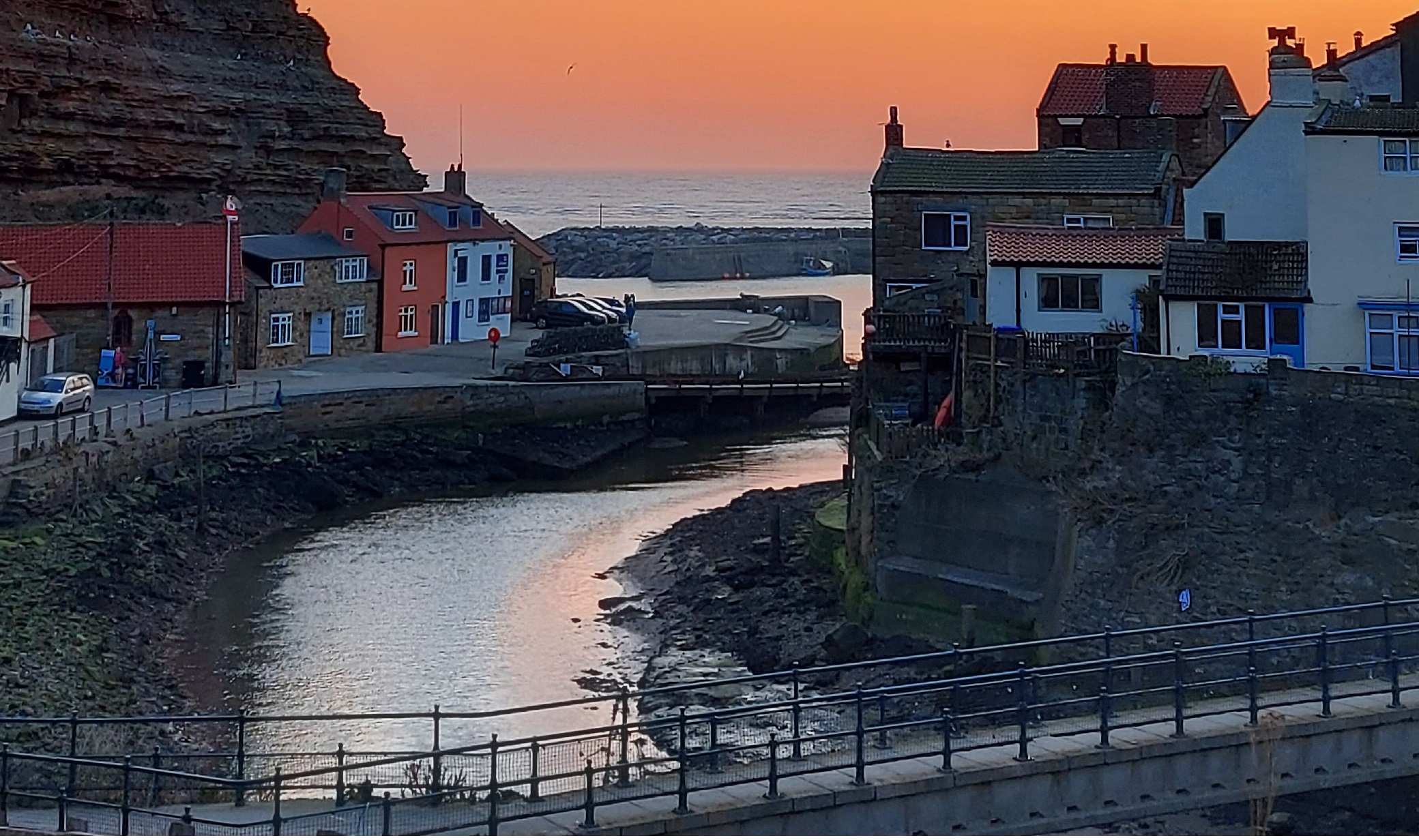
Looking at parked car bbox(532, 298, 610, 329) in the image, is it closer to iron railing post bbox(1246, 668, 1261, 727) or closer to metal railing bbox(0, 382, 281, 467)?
metal railing bbox(0, 382, 281, 467)

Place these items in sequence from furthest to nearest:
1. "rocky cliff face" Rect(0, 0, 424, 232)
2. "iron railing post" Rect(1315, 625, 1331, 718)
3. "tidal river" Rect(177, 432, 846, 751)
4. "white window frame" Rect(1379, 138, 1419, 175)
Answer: "rocky cliff face" Rect(0, 0, 424, 232), "tidal river" Rect(177, 432, 846, 751), "white window frame" Rect(1379, 138, 1419, 175), "iron railing post" Rect(1315, 625, 1331, 718)

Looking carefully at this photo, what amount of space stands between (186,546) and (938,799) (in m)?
26.9

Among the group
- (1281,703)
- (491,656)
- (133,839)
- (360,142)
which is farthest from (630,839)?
(360,142)

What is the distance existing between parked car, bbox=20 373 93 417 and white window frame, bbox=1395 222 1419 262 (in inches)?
1220

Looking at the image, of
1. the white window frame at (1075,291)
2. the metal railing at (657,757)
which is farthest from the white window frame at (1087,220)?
the metal railing at (657,757)

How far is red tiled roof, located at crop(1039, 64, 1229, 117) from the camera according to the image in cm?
4694

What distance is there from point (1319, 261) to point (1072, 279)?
5.56 m

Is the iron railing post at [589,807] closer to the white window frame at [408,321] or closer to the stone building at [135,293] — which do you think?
the stone building at [135,293]

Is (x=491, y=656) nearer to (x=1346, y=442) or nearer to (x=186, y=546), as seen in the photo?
(x=186, y=546)

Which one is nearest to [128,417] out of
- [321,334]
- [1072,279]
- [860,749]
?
[321,334]

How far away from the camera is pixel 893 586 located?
3161cm

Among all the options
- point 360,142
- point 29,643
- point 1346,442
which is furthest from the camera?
point 360,142

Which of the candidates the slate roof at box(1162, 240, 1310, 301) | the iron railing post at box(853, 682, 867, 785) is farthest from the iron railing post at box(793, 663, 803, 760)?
the slate roof at box(1162, 240, 1310, 301)

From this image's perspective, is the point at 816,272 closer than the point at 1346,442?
No
